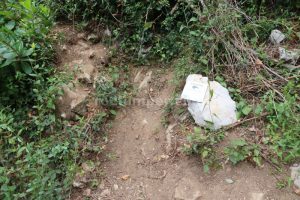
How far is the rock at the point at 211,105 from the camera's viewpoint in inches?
118

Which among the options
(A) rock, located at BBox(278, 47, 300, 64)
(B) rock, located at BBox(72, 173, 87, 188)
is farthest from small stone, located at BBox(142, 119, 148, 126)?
(A) rock, located at BBox(278, 47, 300, 64)

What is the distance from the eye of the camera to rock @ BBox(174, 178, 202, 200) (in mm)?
2744

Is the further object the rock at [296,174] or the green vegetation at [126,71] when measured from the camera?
the green vegetation at [126,71]

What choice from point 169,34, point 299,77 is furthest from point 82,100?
point 299,77

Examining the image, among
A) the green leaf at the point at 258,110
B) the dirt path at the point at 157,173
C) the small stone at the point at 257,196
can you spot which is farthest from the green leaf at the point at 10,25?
the small stone at the point at 257,196

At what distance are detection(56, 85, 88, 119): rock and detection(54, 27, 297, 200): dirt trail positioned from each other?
1.19 feet

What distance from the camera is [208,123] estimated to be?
2.99 metres

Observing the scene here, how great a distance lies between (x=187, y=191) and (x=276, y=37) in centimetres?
A: 190

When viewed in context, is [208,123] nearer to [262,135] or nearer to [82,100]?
[262,135]

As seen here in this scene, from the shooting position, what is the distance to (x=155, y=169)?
301 centimetres

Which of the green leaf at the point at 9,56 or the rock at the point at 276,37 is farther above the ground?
the rock at the point at 276,37

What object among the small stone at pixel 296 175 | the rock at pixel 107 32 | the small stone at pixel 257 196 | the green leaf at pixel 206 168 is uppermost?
the rock at pixel 107 32

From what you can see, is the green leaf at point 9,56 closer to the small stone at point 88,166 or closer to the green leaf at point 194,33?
the small stone at point 88,166

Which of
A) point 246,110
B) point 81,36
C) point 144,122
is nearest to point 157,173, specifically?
point 144,122
